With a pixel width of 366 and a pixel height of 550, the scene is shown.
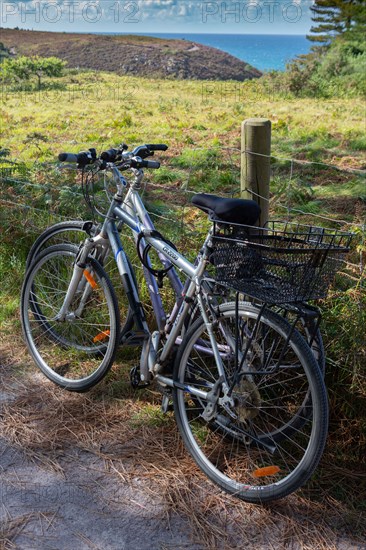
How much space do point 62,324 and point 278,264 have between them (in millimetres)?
1974

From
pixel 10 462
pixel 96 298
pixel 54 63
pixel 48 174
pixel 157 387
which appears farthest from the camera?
pixel 54 63

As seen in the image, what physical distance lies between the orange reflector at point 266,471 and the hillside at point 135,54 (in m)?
25.4

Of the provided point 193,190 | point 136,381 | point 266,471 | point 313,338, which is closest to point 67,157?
point 136,381

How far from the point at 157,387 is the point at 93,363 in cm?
52

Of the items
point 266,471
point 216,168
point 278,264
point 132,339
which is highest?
point 216,168

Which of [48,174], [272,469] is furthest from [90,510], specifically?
[48,174]

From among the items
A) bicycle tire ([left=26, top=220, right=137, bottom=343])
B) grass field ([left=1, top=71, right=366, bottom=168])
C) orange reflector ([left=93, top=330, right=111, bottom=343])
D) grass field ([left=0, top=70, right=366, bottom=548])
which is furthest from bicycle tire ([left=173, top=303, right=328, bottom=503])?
grass field ([left=1, top=71, right=366, bottom=168])

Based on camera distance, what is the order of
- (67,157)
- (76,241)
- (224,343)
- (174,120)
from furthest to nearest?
1. (174,120)
2. (76,241)
3. (67,157)
4. (224,343)

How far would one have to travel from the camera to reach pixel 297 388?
323 centimetres

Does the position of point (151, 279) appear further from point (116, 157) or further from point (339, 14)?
point (339, 14)

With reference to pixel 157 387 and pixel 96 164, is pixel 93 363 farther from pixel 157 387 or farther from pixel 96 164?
pixel 96 164

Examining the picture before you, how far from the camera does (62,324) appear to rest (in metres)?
4.10

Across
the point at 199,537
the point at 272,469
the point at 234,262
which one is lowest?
the point at 199,537

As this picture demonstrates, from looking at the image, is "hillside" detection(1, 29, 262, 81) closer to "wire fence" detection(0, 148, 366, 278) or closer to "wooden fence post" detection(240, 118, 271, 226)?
"wire fence" detection(0, 148, 366, 278)
